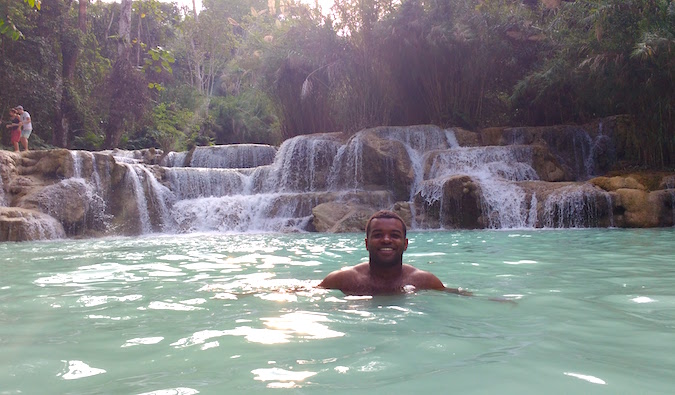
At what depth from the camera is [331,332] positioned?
280cm

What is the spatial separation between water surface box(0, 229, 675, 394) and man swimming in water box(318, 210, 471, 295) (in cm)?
11

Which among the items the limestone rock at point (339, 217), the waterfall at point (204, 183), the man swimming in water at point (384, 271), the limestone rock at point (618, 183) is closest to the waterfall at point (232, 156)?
the waterfall at point (204, 183)

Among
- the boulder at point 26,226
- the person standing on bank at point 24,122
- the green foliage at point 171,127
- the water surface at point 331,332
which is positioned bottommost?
the water surface at point 331,332

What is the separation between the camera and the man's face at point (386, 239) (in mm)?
3697

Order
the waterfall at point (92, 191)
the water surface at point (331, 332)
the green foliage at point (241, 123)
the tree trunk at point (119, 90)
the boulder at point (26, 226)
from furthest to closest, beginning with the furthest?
the green foliage at point (241, 123) → the tree trunk at point (119, 90) → the waterfall at point (92, 191) → the boulder at point (26, 226) → the water surface at point (331, 332)

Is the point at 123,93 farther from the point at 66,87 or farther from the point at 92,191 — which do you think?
the point at 92,191

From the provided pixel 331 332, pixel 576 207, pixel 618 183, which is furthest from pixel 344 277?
pixel 618 183

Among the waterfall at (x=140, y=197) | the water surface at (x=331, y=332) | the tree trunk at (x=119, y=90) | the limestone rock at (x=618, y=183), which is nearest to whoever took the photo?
the water surface at (x=331, y=332)

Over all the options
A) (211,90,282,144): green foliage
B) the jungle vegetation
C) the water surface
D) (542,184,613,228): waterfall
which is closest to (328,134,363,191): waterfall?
the jungle vegetation

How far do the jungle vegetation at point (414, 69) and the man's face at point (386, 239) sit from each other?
10.9 meters

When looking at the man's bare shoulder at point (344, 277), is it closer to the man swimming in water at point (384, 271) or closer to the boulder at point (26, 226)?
the man swimming in water at point (384, 271)

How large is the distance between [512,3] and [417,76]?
13.4 ft

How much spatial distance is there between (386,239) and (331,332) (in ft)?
3.42

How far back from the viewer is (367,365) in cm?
222
